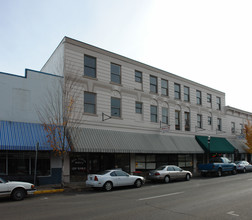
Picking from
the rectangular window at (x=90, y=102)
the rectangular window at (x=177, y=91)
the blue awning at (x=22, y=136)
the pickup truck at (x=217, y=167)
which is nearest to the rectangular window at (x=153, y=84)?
the rectangular window at (x=177, y=91)

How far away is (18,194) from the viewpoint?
11375 mm

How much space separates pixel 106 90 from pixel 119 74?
237 centimetres

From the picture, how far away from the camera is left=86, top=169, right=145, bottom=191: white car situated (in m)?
14.1

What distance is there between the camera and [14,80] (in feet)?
52.0

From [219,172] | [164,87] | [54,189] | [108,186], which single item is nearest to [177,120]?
[164,87]

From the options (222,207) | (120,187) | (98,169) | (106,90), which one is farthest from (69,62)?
(222,207)

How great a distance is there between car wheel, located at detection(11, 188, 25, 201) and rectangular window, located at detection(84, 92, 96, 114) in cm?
840

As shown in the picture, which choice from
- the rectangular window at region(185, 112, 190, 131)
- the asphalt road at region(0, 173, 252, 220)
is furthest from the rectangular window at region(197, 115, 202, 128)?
the asphalt road at region(0, 173, 252, 220)

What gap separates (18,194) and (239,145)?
30638 millimetres

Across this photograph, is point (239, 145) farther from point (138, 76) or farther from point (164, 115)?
point (138, 76)

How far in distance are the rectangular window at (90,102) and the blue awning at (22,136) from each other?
4.07 m

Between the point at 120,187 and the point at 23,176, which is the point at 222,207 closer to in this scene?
the point at 120,187

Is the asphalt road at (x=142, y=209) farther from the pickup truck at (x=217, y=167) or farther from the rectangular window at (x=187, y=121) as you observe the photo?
the rectangular window at (x=187, y=121)

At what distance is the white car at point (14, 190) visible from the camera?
1103 cm
